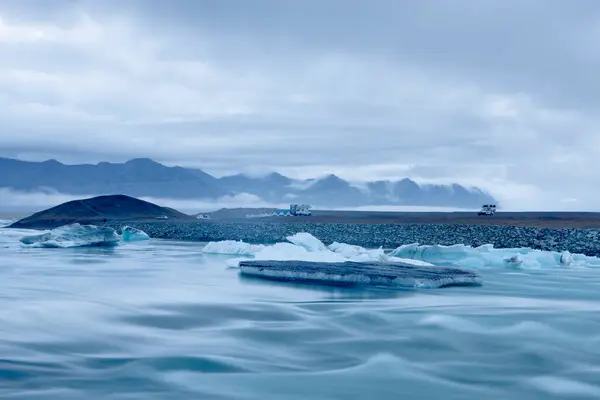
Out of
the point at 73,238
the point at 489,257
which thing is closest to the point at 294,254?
the point at 489,257

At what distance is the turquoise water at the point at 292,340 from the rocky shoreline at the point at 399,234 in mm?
12526

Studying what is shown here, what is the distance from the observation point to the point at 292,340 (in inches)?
403

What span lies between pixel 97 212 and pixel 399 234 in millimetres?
37243

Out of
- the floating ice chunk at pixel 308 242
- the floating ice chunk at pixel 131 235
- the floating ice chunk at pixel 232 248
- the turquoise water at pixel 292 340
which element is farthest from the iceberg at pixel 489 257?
the floating ice chunk at pixel 131 235

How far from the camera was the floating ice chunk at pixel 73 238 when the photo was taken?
31.0m

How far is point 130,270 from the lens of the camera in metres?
21.1

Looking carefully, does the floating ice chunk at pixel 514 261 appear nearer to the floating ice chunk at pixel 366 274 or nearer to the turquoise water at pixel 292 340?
the turquoise water at pixel 292 340

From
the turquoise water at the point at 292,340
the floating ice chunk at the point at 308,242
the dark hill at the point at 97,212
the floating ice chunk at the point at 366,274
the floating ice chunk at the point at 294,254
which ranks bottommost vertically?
the turquoise water at the point at 292,340

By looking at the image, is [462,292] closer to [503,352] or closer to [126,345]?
[503,352]

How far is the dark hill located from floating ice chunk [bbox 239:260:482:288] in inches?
1780

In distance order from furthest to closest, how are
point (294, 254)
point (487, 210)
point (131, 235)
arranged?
point (487, 210)
point (131, 235)
point (294, 254)

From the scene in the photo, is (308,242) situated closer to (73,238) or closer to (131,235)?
(73,238)

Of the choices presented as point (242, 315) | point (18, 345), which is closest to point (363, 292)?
point (242, 315)

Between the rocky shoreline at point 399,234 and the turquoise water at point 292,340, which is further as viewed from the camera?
the rocky shoreline at point 399,234
